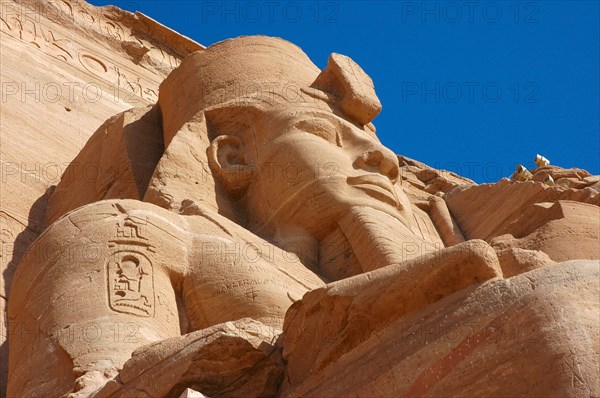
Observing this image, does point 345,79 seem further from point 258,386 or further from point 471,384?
point 471,384

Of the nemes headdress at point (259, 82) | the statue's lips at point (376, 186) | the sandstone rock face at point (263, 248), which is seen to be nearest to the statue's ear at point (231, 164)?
the sandstone rock face at point (263, 248)

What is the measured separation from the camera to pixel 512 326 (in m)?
4.46

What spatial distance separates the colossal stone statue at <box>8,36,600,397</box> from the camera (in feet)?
14.9

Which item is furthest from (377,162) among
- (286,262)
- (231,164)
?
(286,262)

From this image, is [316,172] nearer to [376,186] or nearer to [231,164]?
[376,186]

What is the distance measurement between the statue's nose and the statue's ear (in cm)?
63

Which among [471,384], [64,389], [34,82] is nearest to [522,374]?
[471,384]

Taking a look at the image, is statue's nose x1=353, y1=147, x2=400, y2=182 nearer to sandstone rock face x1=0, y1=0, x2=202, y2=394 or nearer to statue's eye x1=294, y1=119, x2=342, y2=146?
statue's eye x1=294, y1=119, x2=342, y2=146

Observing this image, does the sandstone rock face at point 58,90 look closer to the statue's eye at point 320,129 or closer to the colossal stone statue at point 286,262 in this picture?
the colossal stone statue at point 286,262

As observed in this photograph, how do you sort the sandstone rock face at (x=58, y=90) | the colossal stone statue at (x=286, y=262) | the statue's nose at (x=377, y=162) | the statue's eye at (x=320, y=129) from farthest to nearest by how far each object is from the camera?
the sandstone rock face at (x=58, y=90), the statue's eye at (x=320, y=129), the statue's nose at (x=377, y=162), the colossal stone statue at (x=286, y=262)

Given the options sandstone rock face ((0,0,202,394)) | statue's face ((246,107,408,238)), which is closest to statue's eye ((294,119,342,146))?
statue's face ((246,107,408,238))

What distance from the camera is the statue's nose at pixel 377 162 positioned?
753 cm

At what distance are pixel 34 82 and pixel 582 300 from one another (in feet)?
21.3

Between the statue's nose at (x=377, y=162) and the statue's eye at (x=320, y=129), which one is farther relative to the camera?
the statue's eye at (x=320, y=129)
